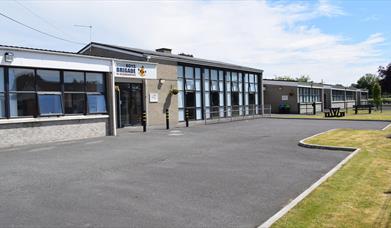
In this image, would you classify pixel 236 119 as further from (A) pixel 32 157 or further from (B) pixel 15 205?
(B) pixel 15 205

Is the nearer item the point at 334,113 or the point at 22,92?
the point at 22,92

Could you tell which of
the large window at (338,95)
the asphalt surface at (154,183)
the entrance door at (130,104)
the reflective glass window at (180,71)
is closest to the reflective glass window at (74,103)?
the asphalt surface at (154,183)

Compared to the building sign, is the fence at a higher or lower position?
lower

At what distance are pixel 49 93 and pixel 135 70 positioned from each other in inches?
225

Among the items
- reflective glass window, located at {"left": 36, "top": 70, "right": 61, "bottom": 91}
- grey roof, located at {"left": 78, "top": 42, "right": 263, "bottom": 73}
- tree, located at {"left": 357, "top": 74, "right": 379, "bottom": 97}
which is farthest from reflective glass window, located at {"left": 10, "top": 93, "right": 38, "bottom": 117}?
tree, located at {"left": 357, "top": 74, "right": 379, "bottom": 97}

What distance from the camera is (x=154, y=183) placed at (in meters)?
7.70

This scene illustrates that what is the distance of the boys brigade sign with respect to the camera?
750 inches

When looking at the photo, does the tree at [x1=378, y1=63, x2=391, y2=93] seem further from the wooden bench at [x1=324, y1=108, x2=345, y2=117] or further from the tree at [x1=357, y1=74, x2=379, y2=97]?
the tree at [x1=357, y1=74, x2=379, y2=97]

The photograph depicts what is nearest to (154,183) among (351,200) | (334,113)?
(351,200)

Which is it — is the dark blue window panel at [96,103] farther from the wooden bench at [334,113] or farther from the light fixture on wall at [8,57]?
the wooden bench at [334,113]

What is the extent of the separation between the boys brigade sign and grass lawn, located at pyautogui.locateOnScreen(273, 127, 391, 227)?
1271cm

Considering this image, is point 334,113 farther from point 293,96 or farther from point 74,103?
point 74,103

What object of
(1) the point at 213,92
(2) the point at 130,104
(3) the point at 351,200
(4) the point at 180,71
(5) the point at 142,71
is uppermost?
(4) the point at 180,71

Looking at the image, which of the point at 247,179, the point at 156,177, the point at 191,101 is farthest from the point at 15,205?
the point at 191,101
